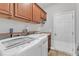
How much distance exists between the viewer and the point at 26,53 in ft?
3.62

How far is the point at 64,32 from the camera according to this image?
60.2 inches

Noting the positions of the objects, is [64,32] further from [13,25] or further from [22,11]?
[13,25]

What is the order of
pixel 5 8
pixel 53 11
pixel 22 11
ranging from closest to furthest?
pixel 5 8
pixel 53 11
pixel 22 11

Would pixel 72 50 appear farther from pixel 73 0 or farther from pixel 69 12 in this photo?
pixel 73 0

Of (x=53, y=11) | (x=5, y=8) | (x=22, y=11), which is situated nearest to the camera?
(x=5, y=8)

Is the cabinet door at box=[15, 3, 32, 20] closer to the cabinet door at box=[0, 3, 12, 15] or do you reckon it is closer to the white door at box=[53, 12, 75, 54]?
the cabinet door at box=[0, 3, 12, 15]

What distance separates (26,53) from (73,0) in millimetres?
802

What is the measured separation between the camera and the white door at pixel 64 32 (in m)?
1.50

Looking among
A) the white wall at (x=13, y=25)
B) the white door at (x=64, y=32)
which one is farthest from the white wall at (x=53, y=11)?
the white wall at (x=13, y=25)

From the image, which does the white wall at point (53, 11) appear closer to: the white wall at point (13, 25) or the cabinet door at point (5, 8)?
the white wall at point (13, 25)

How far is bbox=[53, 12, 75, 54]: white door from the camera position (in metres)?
1.50

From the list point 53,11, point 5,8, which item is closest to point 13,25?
point 5,8

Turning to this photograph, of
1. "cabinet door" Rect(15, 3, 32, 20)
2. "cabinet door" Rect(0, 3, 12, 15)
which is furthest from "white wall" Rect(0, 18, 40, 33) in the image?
"cabinet door" Rect(0, 3, 12, 15)

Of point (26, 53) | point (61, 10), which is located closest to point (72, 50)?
point (61, 10)
